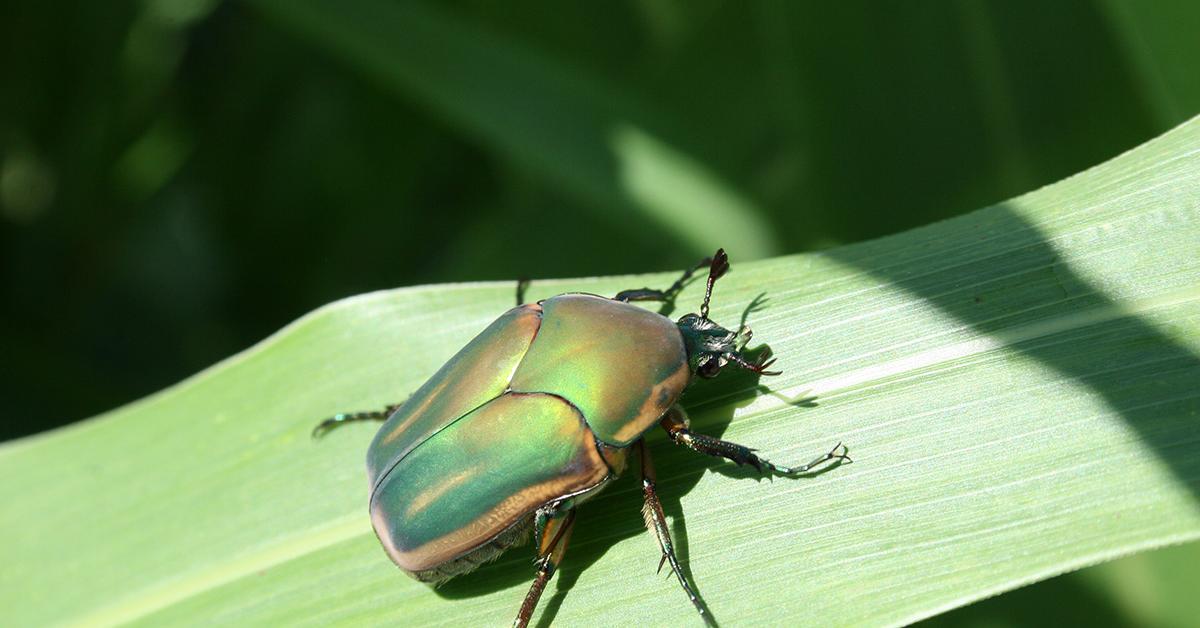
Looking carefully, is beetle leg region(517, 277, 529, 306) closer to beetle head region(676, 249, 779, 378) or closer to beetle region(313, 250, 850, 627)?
beetle region(313, 250, 850, 627)

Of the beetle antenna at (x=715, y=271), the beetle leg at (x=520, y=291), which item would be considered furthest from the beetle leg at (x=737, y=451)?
the beetle leg at (x=520, y=291)

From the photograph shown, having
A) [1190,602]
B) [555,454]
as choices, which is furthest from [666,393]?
[1190,602]

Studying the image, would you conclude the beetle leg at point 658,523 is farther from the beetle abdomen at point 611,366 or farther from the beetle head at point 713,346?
the beetle head at point 713,346

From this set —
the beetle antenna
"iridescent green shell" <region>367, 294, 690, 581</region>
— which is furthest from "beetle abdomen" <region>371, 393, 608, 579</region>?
the beetle antenna

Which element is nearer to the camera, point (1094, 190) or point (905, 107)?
point (1094, 190)

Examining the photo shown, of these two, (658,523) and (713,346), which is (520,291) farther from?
(658,523)

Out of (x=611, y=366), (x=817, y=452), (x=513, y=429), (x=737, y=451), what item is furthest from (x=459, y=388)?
(x=817, y=452)

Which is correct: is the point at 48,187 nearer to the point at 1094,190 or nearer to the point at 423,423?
the point at 423,423

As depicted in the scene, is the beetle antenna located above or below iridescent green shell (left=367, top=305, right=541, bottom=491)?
above
